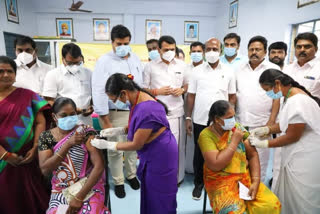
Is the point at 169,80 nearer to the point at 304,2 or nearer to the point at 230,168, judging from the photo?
the point at 230,168

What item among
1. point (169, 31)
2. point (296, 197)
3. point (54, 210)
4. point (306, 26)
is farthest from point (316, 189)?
point (169, 31)

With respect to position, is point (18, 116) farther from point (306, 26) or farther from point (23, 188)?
point (306, 26)

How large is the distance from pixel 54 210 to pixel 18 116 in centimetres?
69

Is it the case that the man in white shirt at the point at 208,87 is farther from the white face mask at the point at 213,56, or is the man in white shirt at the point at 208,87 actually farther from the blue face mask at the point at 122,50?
the blue face mask at the point at 122,50

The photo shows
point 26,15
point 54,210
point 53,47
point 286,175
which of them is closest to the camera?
point 54,210

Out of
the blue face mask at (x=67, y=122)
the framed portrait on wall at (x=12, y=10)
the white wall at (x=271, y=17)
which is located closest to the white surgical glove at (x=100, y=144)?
the blue face mask at (x=67, y=122)

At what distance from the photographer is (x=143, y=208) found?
4.97 feet

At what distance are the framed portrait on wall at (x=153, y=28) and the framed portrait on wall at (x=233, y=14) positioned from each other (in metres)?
2.73

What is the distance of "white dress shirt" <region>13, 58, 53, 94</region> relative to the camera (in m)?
2.12

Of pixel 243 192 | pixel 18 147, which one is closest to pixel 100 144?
pixel 18 147

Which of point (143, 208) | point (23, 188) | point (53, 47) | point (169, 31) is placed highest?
point (169, 31)

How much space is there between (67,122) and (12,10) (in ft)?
21.9

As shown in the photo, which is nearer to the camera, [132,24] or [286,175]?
[286,175]

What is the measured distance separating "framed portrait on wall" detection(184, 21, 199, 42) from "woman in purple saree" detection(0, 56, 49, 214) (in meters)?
7.74
